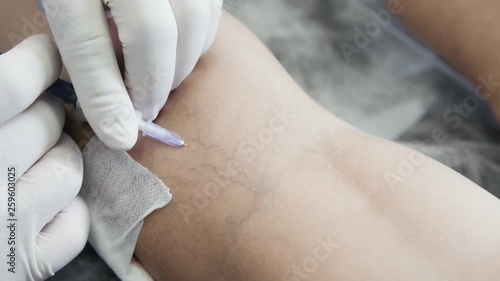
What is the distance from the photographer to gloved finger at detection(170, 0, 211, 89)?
0.89 meters

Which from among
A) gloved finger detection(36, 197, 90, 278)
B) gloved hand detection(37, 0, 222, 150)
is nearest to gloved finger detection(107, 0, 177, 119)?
gloved hand detection(37, 0, 222, 150)

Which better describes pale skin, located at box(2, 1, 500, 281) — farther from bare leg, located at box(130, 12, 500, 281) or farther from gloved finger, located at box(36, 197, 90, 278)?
gloved finger, located at box(36, 197, 90, 278)

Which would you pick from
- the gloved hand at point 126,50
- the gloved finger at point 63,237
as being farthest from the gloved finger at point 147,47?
the gloved finger at point 63,237

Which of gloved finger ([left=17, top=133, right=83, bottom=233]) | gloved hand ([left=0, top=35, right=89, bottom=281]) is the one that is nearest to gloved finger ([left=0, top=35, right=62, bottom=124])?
gloved hand ([left=0, top=35, right=89, bottom=281])

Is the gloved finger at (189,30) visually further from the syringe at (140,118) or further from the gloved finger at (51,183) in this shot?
the gloved finger at (51,183)

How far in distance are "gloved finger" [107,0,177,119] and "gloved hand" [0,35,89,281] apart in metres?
0.14

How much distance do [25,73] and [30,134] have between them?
0.35 feet

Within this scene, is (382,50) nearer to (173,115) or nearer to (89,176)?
(173,115)

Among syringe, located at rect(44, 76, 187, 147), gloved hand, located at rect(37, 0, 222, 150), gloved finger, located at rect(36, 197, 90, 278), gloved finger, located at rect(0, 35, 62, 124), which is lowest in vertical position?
gloved finger, located at rect(36, 197, 90, 278)

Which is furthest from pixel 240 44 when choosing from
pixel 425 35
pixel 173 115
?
pixel 425 35

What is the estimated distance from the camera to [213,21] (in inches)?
38.6

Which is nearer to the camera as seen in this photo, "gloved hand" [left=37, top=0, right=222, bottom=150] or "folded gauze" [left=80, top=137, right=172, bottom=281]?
"gloved hand" [left=37, top=0, right=222, bottom=150]

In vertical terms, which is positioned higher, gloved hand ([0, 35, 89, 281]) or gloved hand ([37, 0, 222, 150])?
gloved hand ([37, 0, 222, 150])

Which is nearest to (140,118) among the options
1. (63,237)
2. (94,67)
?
(94,67)
